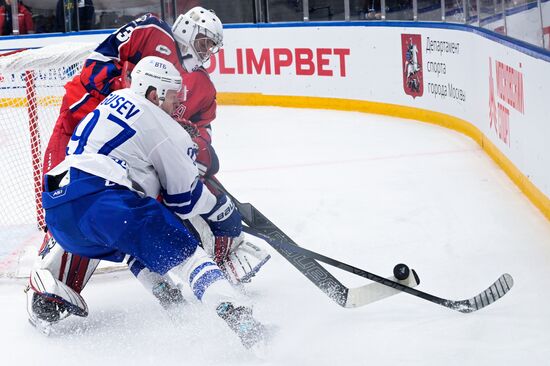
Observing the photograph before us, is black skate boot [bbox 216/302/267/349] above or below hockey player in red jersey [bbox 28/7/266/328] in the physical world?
below

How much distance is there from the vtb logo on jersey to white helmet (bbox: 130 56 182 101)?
15.3 ft

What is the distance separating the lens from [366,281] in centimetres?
381

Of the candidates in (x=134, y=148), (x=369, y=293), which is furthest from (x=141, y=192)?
(x=369, y=293)

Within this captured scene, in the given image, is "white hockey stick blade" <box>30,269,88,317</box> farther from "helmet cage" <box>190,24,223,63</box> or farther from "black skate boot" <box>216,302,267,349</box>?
"helmet cage" <box>190,24,223,63</box>

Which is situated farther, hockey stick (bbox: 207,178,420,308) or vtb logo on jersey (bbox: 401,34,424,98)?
vtb logo on jersey (bbox: 401,34,424,98)

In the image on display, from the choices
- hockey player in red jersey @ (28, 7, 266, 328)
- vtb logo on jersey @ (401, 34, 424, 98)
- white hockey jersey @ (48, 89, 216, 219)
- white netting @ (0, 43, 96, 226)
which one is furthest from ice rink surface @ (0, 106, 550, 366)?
vtb logo on jersey @ (401, 34, 424, 98)

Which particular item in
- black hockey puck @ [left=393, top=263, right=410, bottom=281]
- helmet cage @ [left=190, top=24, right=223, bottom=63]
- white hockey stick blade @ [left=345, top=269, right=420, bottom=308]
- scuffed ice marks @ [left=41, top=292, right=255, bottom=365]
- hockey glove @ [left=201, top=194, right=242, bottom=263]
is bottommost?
scuffed ice marks @ [left=41, top=292, right=255, bottom=365]

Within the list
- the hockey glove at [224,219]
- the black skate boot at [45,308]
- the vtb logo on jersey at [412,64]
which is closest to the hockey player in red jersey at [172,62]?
the hockey glove at [224,219]

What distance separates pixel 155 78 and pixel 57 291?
819 millimetres

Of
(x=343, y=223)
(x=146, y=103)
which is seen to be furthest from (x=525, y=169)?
(x=146, y=103)

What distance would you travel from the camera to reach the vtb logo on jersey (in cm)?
755

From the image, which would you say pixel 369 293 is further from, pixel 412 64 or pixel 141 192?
pixel 412 64

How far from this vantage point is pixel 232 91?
9148 millimetres

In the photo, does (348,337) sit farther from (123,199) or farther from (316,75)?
(316,75)
